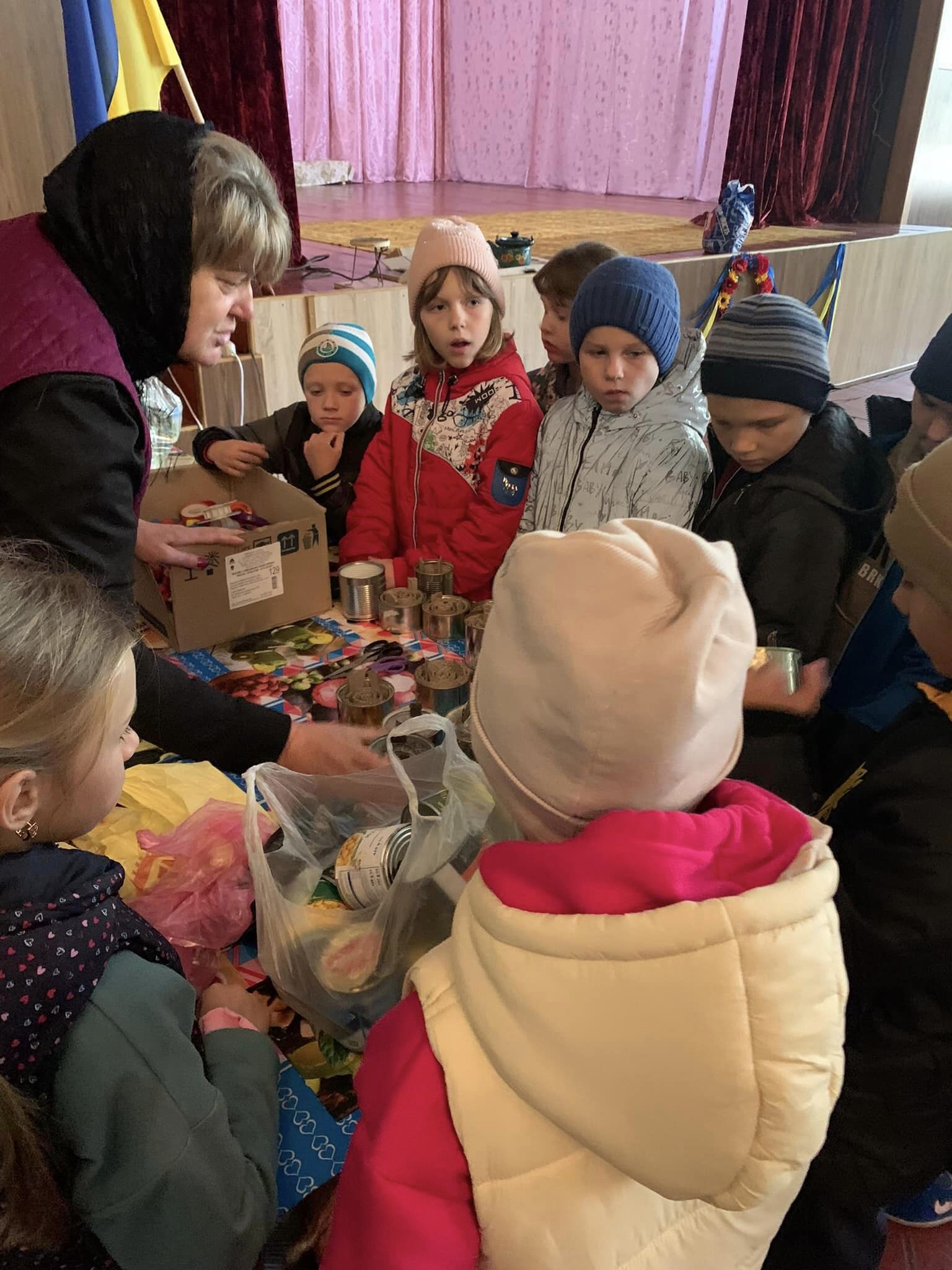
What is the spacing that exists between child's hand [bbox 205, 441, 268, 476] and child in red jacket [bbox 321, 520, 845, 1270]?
1.53m

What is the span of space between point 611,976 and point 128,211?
43.0 inches

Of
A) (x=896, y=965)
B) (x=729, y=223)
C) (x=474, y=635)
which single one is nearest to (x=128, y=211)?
(x=474, y=635)

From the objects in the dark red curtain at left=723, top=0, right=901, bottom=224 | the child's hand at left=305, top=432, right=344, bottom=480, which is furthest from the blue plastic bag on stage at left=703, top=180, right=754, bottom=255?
the child's hand at left=305, top=432, right=344, bottom=480

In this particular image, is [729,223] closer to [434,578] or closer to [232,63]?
[232,63]

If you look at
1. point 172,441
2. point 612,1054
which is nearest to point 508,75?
point 172,441

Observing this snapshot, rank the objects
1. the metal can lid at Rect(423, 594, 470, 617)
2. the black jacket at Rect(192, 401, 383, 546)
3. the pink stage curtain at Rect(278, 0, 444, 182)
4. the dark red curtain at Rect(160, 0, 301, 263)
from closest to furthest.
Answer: the metal can lid at Rect(423, 594, 470, 617), the black jacket at Rect(192, 401, 383, 546), the dark red curtain at Rect(160, 0, 301, 263), the pink stage curtain at Rect(278, 0, 444, 182)

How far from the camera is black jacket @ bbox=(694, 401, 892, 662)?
1372mm

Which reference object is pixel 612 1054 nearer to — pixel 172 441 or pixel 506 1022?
pixel 506 1022

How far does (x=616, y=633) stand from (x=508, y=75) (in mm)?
9000

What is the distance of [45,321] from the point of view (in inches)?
41.9

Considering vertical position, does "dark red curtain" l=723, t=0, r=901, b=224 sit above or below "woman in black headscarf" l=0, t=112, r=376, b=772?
above

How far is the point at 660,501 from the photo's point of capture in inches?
68.3

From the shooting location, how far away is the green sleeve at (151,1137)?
68 centimetres

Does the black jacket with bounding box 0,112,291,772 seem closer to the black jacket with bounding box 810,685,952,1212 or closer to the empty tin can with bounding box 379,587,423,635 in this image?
the empty tin can with bounding box 379,587,423,635
